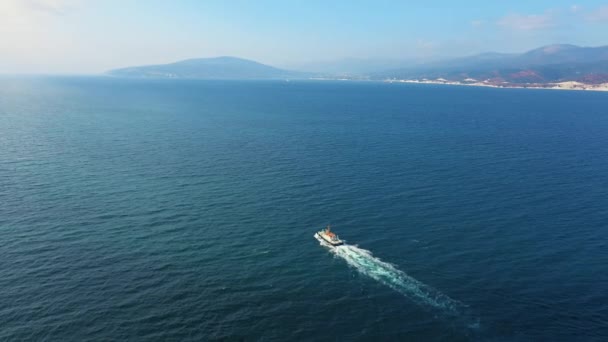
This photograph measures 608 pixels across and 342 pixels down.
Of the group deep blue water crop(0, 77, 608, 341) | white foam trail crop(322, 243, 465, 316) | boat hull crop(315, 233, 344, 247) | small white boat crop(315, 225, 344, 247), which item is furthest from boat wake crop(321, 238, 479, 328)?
small white boat crop(315, 225, 344, 247)

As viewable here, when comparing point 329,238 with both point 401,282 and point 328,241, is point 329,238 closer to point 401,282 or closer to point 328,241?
point 328,241

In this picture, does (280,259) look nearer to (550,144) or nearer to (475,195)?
(475,195)

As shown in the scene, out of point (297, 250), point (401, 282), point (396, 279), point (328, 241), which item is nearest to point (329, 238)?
point (328, 241)

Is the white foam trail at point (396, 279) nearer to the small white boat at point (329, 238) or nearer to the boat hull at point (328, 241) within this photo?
the boat hull at point (328, 241)

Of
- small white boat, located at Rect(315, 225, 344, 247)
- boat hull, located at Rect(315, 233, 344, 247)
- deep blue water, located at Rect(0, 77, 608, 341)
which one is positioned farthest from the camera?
small white boat, located at Rect(315, 225, 344, 247)

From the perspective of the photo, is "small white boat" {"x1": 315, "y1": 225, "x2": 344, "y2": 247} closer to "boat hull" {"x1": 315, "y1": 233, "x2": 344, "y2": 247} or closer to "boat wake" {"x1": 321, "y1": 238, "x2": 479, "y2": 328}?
"boat hull" {"x1": 315, "y1": 233, "x2": 344, "y2": 247}

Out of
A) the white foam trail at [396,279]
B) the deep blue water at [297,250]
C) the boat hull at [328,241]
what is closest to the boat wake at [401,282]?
the white foam trail at [396,279]

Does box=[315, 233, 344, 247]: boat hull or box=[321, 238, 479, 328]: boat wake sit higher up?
box=[315, 233, 344, 247]: boat hull
